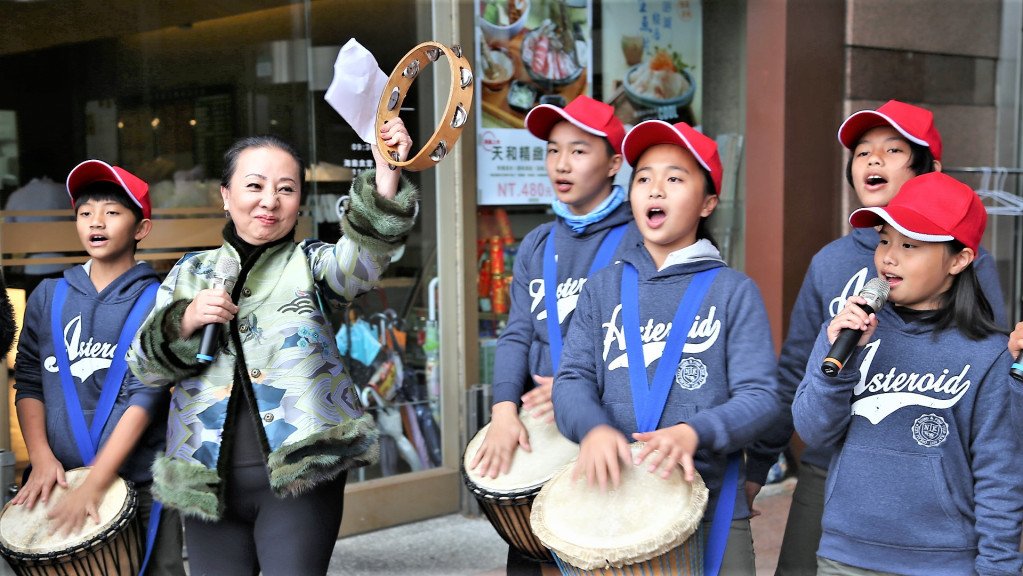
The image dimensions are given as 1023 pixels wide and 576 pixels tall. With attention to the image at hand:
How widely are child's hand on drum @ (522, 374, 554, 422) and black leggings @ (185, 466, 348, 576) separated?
64cm

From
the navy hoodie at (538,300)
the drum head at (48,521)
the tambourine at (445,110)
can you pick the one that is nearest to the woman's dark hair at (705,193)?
the navy hoodie at (538,300)

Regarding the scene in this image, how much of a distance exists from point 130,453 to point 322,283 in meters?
0.88

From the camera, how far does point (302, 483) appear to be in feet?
8.73

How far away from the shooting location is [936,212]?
260 cm

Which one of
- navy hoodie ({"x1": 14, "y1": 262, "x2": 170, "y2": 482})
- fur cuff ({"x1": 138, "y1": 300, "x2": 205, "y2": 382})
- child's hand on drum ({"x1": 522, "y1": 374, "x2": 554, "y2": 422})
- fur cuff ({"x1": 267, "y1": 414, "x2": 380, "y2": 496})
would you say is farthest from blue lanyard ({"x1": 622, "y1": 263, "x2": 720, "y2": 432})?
navy hoodie ({"x1": 14, "y1": 262, "x2": 170, "y2": 482})

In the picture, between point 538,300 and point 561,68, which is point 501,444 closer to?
point 538,300

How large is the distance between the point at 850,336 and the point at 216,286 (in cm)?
166

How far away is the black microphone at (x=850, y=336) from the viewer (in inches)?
92.9

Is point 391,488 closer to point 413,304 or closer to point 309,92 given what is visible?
point 413,304

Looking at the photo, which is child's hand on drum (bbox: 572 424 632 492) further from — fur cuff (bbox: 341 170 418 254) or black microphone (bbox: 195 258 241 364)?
black microphone (bbox: 195 258 241 364)

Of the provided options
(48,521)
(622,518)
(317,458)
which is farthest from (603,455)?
(48,521)

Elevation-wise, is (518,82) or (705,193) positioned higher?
(518,82)

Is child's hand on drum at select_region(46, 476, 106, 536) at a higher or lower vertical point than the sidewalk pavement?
higher

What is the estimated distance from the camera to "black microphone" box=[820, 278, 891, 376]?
7.74ft
